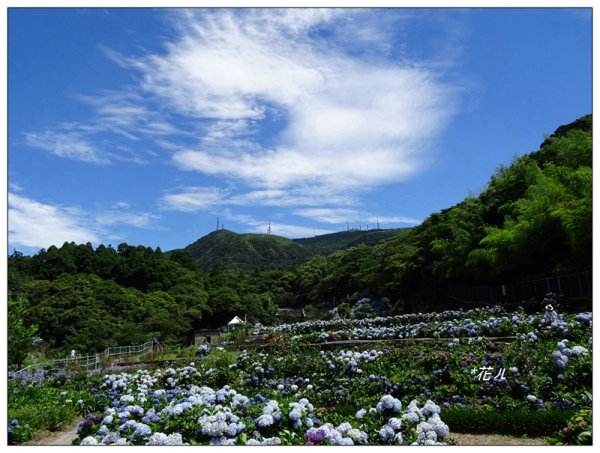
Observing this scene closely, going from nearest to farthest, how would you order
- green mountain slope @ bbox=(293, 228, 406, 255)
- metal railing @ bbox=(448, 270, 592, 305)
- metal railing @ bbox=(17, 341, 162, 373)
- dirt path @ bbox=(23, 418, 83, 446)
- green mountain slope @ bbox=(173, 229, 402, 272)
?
dirt path @ bbox=(23, 418, 83, 446) → metal railing @ bbox=(17, 341, 162, 373) → metal railing @ bbox=(448, 270, 592, 305) → green mountain slope @ bbox=(173, 229, 402, 272) → green mountain slope @ bbox=(293, 228, 406, 255)

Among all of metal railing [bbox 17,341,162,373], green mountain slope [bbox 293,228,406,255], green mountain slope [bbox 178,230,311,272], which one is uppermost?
green mountain slope [bbox 293,228,406,255]

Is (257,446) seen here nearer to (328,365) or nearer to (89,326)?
(328,365)

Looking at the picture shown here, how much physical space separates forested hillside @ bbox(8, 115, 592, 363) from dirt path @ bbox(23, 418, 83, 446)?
752 cm

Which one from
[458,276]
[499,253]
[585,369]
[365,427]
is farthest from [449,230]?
[365,427]

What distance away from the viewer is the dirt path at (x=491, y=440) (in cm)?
468

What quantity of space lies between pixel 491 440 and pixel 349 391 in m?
2.17

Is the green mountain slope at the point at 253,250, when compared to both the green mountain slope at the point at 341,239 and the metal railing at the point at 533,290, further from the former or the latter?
the metal railing at the point at 533,290

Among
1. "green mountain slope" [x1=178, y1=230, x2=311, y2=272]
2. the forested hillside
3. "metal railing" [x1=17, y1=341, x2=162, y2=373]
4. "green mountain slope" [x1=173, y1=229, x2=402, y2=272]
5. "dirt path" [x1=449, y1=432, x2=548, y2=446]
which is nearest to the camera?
"dirt path" [x1=449, y1=432, x2=548, y2=446]

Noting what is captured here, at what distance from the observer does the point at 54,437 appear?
6.00 meters

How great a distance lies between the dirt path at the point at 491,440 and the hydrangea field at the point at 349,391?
0.25 meters

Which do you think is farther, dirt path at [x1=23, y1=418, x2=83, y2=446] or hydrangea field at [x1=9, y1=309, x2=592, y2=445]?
dirt path at [x1=23, y1=418, x2=83, y2=446]

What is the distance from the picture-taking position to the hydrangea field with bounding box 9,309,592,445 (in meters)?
3.94

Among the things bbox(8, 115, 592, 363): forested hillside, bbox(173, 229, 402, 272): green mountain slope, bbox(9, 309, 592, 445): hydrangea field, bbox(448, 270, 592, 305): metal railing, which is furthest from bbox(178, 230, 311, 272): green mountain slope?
bbox(9, 309, 592, 445): hydrangea field

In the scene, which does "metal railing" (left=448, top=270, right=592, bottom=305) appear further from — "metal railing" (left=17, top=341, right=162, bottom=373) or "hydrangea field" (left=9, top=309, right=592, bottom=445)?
"metal railing" (left=17, top=341, right=162, bottom=373)
